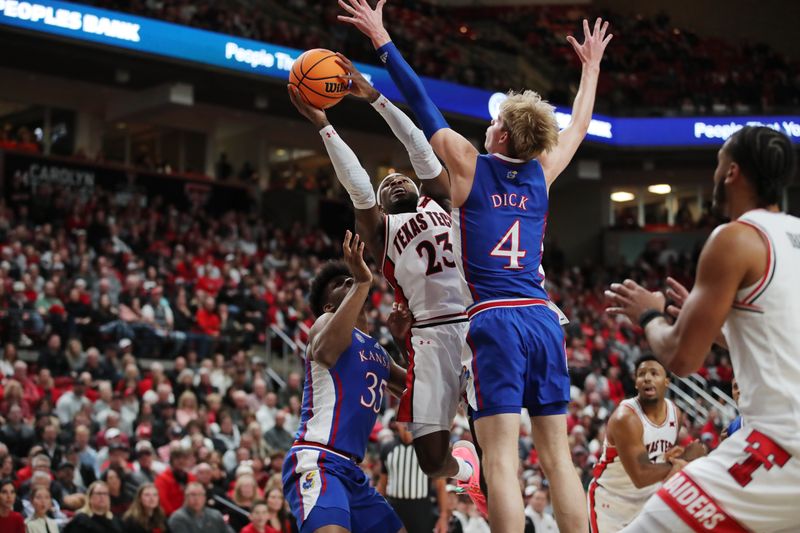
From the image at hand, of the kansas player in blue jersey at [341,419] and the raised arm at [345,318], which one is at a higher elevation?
the raised arm at [345,318]

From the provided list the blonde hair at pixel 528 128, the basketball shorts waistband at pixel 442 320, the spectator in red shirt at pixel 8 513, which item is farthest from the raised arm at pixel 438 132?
the spectator in red shirt at pixel 8 513

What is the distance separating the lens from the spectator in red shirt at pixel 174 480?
11523 millimetres

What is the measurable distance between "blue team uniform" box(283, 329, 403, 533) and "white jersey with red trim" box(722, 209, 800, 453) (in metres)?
2.44

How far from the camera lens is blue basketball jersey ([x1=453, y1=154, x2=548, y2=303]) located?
5145 mm

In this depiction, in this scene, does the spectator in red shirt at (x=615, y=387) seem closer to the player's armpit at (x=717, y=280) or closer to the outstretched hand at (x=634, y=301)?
the outstretched hand at (x=634, y=301)

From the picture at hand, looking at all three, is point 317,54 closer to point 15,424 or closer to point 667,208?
point 15,424

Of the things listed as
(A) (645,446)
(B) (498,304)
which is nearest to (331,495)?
(B) (498,304)

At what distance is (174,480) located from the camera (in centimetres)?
1172

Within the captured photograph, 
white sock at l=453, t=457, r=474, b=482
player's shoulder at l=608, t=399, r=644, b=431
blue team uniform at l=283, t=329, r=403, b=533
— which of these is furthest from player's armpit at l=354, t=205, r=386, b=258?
player's shoulder at l=608, t=399, r=644, b=431

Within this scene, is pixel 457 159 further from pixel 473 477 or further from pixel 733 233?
pixel 473 477

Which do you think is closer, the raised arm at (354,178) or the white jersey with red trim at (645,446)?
the raised arm at (354,178)

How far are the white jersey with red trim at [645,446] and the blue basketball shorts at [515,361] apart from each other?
2007 millimetres

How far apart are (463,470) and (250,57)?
1805 centimetres

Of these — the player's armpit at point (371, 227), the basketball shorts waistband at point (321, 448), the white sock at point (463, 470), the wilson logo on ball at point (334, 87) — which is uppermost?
the wilson logo on ball at point (334, 87)
